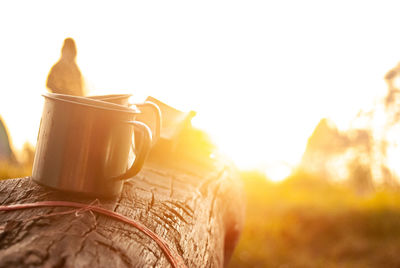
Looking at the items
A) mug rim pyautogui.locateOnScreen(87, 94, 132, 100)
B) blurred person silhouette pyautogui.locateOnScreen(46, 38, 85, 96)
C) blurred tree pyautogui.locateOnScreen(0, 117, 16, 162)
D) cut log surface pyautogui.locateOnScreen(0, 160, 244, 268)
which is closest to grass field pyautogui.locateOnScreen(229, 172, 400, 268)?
blurred tree pyautogui.locateOnScreen(0, 117, 16, 162)

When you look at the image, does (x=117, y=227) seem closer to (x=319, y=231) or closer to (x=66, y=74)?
(x=66, y=74)

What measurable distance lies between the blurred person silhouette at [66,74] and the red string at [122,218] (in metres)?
0.61

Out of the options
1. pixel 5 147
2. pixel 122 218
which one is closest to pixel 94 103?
pixel 122 218

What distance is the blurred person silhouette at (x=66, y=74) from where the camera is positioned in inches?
68.0

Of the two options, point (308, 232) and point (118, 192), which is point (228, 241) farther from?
point (308, 232)

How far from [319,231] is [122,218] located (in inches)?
276

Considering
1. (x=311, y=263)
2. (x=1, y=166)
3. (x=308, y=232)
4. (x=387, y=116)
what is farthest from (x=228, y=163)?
(x=387, y=116)

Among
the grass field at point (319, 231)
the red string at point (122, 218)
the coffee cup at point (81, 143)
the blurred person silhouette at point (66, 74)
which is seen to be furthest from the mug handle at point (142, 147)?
the grass field at point (319, 231)

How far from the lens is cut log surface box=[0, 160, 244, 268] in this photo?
1.10m

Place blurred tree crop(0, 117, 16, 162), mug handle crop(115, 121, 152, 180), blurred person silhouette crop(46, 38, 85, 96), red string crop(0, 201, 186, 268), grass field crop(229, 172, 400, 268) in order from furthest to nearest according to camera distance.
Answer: grass field crop(229, 172, 400, 268) < blurred tree crop(0, 117, 16, 162) < blurred person silhouette crop(46, 38, 85, 96) < mug handle crop(115, 121, 152, 180) < red string crop(0, 201, 186, 268)

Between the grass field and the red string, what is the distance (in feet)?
17.1

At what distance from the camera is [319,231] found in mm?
7691

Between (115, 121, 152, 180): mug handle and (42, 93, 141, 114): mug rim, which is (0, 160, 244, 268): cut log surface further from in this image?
(42, 93, 141, 114): mug rim

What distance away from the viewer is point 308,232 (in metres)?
7.70
